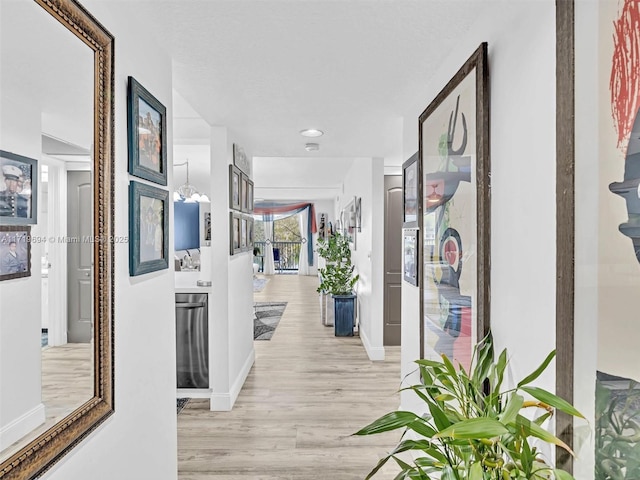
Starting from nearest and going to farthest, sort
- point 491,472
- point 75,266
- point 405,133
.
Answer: point 491,472, point 75,266, point 405,133

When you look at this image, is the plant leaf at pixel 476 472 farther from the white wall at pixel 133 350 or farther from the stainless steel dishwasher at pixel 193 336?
the stainless steel dishwasher at pixel 193 336

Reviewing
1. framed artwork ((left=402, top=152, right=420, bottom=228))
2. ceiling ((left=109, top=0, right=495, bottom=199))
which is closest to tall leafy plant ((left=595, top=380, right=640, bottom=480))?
ceiling ((left=109, top=0, right=495, bottom=199))

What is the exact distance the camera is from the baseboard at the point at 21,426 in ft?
2.95

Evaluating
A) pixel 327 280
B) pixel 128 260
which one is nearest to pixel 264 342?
pixel 327 280

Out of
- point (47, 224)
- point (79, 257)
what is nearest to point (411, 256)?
point (79, 257)

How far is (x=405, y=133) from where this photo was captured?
3021mm

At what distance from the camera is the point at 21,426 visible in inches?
37.6

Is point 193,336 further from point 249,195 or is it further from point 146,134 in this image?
point 146,134

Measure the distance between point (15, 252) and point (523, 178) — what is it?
4.54 feet

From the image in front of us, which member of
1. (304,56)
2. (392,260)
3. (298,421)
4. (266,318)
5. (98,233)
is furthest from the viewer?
(266,318)

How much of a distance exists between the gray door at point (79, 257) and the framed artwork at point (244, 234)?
2640 mm

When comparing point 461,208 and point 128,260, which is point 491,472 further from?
point 128,260

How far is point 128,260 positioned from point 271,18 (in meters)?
1.11

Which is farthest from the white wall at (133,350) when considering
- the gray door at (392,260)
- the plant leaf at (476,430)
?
the gray door at (392,260)
